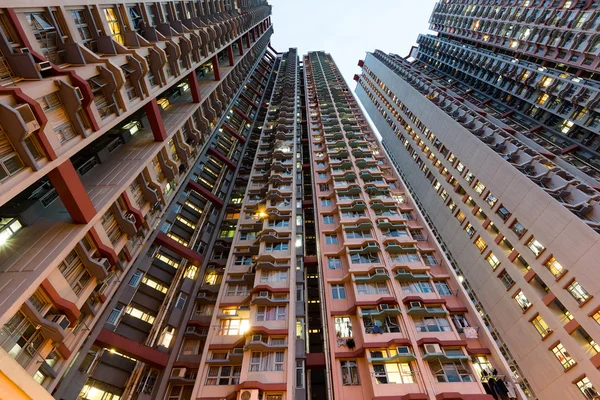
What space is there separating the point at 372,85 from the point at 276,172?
2436 inches

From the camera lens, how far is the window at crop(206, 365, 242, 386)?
20.0m

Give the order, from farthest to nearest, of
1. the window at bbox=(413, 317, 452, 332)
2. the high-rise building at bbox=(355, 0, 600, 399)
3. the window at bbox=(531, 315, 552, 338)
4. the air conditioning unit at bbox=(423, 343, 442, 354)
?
1. the window at bbox=(531, 315, 552, 338)
2. the high-rise building at bbox=(355, 0, 600, 399)
3. the window at bbox=(413, 317, 452, 332)
4. the air conditioning unit at bbox=(423, 343, 442, 354)

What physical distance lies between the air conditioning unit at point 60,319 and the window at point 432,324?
24.7 meters

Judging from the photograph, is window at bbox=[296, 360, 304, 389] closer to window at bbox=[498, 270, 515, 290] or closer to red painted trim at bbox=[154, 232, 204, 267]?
red painted trim at bbox=[154, 232, 204, 267]

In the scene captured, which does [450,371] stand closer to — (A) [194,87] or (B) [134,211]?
(B) [134,211]

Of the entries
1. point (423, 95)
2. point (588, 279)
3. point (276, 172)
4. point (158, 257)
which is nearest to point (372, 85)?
point (423, 95)

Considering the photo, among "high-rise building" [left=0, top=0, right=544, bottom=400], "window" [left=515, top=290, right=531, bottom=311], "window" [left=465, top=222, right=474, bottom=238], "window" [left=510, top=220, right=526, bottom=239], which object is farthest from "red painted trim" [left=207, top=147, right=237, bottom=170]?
"window" [left=515, top=290, right=531, bottom=311]

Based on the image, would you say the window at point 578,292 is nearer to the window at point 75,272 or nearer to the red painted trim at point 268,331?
the red painted trim at point 268,331

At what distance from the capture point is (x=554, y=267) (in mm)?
25281

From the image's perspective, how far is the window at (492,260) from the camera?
31217mm

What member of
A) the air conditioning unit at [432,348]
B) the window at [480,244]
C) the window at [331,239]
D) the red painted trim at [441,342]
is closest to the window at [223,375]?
the red painted trim at [441,342]

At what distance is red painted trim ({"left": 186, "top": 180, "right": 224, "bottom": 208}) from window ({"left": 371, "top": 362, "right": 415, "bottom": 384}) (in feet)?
79.1

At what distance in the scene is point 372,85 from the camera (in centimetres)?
8512

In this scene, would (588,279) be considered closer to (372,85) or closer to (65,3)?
(65,3)
